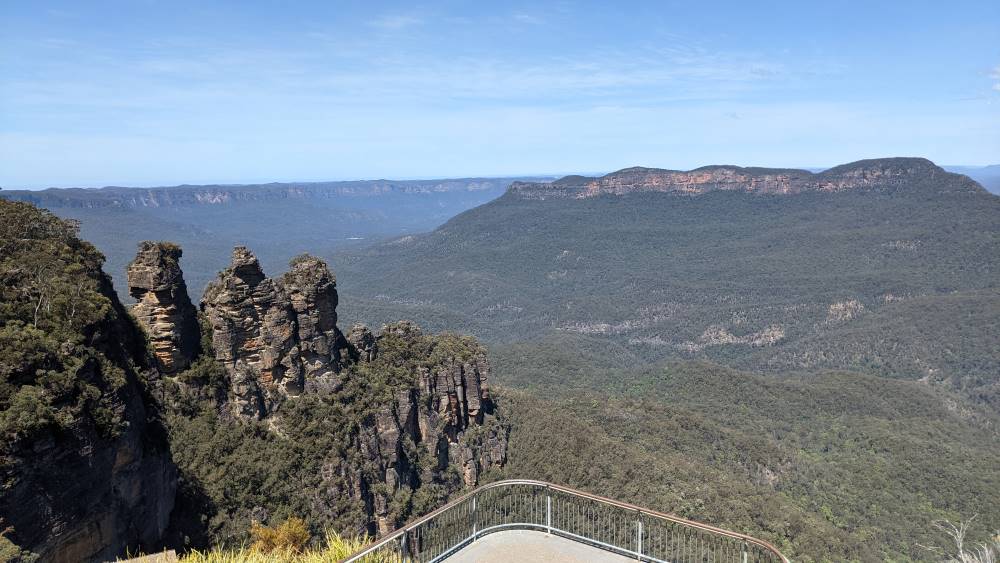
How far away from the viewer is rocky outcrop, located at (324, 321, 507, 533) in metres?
35.9

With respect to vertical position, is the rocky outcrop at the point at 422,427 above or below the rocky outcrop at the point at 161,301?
below

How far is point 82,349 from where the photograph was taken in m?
18.9

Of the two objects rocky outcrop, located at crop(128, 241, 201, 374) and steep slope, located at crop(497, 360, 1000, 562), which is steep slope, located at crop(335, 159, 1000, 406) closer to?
steep slope, located at crop(497, 360, 1000, 562)

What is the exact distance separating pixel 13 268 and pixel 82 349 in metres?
4.94

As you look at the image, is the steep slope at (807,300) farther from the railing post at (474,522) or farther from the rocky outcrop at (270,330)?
the railing post at (474,522)

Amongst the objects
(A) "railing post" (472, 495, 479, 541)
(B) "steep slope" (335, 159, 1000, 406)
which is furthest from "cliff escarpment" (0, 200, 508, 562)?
(B) "steep slope" (335, 159, 1000, 406)

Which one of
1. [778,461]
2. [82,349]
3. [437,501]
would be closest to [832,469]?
[778,461]

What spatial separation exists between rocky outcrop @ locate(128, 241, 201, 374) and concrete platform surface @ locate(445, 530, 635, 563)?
23089 millimetres

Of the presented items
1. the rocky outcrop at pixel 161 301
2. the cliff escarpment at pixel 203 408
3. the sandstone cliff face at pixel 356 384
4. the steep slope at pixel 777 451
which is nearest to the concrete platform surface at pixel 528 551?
the cliff escarpment at pixel 203 408

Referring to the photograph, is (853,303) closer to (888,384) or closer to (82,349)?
(888,384)

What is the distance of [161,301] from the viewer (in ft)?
103

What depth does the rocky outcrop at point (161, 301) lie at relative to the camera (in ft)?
102

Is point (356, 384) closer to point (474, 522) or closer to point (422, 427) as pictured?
point (422, 427)

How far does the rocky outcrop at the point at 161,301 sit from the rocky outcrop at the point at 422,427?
33.5ft
